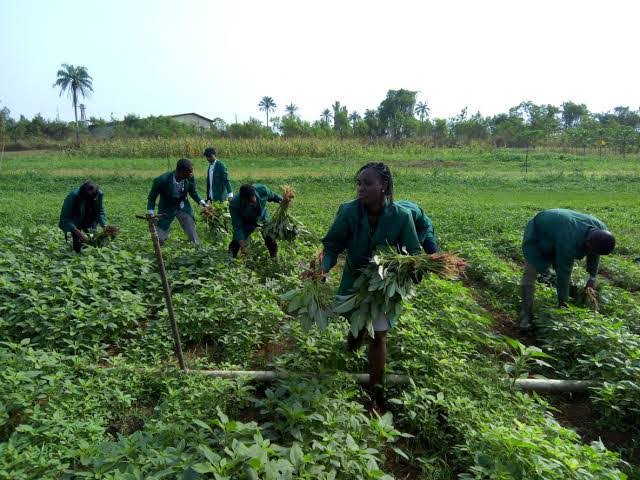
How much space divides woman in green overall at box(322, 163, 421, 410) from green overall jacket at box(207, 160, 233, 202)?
4.89 meters

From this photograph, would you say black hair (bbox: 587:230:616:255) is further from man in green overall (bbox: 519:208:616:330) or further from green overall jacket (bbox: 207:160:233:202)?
green overall jacket (bbox: 207:160:233:202)

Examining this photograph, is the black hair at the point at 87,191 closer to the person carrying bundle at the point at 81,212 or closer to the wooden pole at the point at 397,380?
the person carrying bundle at the point at 81,212

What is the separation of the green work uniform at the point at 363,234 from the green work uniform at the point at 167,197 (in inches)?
139

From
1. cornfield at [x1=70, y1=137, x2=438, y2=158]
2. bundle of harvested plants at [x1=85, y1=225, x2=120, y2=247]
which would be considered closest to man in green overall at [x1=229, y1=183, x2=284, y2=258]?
bundle of harvested plants at [x1=85, y1=225, x2=120, y2=247]

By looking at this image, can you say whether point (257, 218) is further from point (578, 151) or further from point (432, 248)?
point (578, 151)

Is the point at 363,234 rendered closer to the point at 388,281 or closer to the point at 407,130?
the point at 388,281

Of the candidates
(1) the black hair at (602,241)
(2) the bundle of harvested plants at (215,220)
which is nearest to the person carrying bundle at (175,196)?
(2) the bundle of harvested plants at (215,220)

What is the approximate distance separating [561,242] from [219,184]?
18.4 feet

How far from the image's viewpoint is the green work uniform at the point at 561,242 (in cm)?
476

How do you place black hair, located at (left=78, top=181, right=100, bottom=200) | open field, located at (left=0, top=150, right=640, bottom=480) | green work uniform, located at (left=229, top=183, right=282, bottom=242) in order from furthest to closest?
green work uniform, located at (left=229, top=183, right=282, bottom=242) < black hair, located at (left=78, top=181, right=100, bottom=200) < open field, located at (left=0, top=150, right=640, bottom=480)

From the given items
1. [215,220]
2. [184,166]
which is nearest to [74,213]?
[184,166]

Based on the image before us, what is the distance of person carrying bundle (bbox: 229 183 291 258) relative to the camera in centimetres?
612

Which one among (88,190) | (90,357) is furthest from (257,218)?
(90,357)

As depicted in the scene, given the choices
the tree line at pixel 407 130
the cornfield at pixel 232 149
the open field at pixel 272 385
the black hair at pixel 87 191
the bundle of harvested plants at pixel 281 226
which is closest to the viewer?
the open field at pixel 272 385
